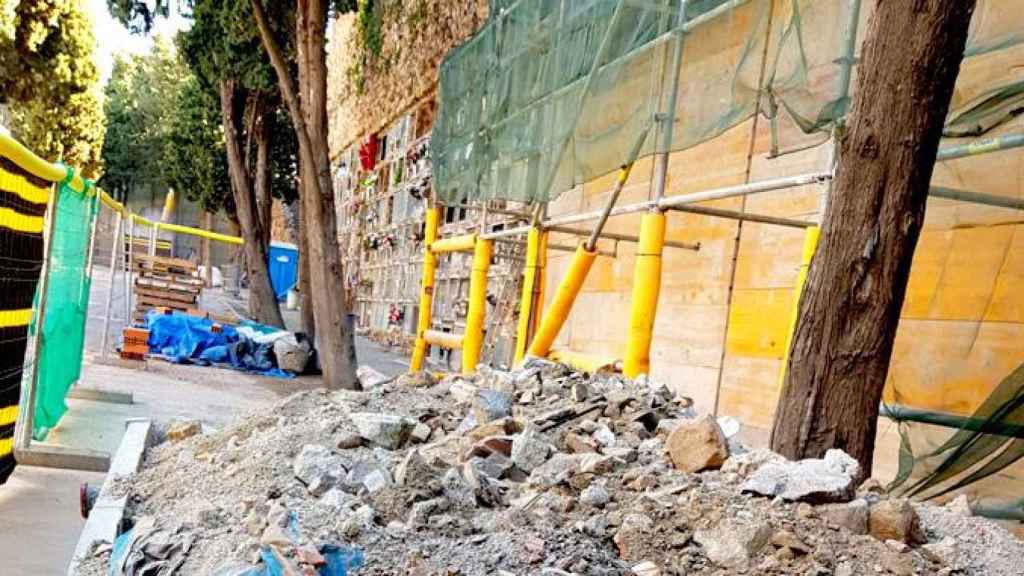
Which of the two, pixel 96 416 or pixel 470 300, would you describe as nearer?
pixel 96 416

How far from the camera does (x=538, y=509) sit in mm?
2459

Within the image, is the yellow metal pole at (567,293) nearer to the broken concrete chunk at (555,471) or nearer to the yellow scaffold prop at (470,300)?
the yellow scaffold prop at (470,300)

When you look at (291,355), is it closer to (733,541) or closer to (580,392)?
(580,392)

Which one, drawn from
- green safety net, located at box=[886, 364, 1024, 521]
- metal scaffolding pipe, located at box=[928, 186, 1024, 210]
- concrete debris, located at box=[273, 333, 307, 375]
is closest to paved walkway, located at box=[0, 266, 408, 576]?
concrete debris, located at box=[273, 333, 307, 375]

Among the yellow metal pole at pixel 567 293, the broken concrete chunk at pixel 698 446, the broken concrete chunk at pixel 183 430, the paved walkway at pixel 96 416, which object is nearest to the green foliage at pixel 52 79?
the paved walkway at pixel 96 416

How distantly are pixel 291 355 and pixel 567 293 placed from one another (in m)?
6.90

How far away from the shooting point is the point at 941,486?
3.24 meters

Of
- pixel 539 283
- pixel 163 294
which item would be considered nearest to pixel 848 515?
pixel 539 283

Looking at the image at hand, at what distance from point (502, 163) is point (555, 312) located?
2511 millimetres

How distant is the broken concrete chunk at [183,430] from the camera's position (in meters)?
4.30

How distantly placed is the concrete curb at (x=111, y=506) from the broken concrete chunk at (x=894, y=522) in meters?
2.47

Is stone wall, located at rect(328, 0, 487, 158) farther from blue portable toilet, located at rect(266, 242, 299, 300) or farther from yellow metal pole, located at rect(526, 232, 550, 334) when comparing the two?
blue portable toilet, located at rect(266, 242, 299, 300)

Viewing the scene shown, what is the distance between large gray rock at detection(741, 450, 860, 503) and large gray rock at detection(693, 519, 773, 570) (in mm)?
236

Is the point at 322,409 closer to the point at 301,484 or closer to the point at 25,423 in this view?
the point at 301,484
